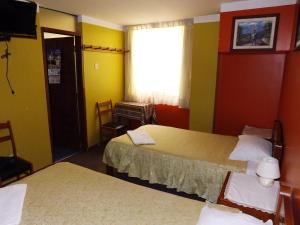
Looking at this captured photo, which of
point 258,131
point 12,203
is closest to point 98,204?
point 12,203

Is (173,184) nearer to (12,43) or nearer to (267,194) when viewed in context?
(267,194)

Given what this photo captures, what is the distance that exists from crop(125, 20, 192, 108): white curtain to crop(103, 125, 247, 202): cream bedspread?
54.8 inches

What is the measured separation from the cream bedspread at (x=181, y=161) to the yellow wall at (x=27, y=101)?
44.3 inches

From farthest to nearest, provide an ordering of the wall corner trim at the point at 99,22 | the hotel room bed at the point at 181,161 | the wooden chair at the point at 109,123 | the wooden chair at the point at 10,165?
the wooden chair at the point at 109,123 → the wall corner trim at the point at 99,22 → the wooden chair at the point at 10,165 → the hotel room bed at the point at 181,161

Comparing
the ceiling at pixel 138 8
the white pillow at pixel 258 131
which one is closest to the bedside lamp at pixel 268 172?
the white pillow at pixel 258 131

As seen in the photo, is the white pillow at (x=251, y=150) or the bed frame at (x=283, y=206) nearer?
the bed frame at (x=283, y=206)

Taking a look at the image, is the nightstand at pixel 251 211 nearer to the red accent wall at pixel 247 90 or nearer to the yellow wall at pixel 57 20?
the red accent wall at pixel 247 90

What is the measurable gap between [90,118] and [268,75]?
302 centimetres

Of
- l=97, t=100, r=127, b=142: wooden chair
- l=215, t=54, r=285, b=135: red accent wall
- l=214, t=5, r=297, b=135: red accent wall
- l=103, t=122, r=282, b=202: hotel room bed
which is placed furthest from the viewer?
l=97, t=100, r=127, b=142: wooden chair

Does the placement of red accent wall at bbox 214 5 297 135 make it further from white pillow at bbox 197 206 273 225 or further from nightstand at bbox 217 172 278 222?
white pillow at bbox 197 206 273 225

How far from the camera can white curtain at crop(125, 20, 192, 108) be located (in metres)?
3.92

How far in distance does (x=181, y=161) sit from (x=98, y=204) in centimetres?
114

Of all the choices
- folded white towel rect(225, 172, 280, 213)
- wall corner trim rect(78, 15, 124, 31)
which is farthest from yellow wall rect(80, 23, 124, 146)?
folded white towel rect(225, 172, 280, 213)

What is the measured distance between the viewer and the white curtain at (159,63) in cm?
392
